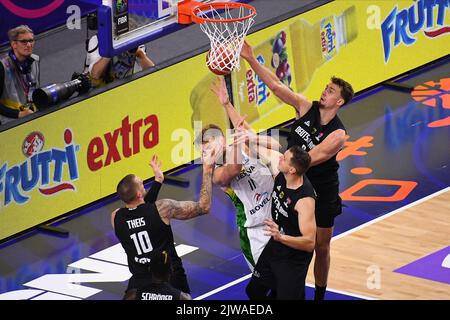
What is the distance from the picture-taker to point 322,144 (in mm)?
14539

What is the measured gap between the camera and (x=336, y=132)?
14.6 metres

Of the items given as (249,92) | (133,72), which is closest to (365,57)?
(249,92)

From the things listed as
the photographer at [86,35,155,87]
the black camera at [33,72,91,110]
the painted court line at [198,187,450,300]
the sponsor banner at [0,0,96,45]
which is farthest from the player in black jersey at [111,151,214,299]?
the sponsor banner at [0,0,96,45]

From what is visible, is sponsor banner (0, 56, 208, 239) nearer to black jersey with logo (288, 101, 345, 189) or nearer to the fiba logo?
the fiba logo

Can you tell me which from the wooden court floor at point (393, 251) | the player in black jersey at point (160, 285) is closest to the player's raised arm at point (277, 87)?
the wooden court floor at point (393, 251)

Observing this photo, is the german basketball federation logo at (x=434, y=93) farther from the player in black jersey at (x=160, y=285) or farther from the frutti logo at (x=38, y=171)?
the player in black jersey at (x=160, y=285)

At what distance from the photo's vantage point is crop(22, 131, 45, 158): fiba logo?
16.2m

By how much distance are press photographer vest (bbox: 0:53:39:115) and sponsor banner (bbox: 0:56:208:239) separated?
771 mm

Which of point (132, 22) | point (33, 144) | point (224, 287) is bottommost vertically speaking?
point (224, 287)

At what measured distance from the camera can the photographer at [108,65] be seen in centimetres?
1745

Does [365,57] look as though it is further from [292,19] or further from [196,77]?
[196,77]

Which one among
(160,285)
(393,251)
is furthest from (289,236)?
(393,251)

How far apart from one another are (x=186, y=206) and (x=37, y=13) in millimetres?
7899

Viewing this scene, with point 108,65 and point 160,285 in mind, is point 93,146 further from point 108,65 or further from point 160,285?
point 160,285
